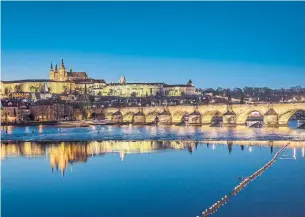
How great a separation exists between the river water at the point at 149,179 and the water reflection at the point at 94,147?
4 cm

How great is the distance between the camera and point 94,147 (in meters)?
27.9

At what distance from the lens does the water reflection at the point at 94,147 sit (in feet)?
78.4

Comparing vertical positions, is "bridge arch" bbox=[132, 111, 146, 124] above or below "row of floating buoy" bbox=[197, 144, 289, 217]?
above

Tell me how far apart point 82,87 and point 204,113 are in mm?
68116

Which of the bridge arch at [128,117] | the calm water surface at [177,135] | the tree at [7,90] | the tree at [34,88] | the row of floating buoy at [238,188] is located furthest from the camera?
the tree at [7,90]

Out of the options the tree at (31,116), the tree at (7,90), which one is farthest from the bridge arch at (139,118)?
the tree at (7,90)

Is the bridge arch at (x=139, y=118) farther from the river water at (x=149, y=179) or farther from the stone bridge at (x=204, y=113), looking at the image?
the river water at (x=149, y=179)

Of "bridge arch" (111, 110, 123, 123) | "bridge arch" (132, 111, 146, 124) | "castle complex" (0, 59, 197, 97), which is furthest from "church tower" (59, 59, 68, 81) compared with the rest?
"bridge arch" (132, 111, 146, 124)

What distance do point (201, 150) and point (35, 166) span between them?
813 cm

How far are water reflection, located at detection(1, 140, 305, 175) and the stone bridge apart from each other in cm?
1515

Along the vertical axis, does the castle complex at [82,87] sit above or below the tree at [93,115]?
above

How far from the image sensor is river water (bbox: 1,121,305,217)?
13.7 m

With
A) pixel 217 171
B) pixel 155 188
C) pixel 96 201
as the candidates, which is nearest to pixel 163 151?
pixel 217 171

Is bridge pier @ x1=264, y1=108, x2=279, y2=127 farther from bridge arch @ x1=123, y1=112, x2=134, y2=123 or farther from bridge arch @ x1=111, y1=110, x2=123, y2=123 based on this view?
bridge arch @ x1=111, y1=110, x2=123, y2=123
